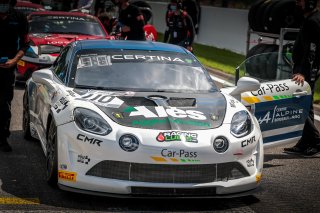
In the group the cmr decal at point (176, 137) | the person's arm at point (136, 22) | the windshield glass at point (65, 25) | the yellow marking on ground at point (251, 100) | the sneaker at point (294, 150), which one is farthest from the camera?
the windshield glass at point (65, 25)

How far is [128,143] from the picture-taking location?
6395mm

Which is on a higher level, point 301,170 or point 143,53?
point 143,53

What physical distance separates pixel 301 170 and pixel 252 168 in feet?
6.04

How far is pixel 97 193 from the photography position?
21.0 ft

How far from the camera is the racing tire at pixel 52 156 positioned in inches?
269

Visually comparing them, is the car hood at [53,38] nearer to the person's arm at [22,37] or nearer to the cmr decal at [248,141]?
the person's arm at [22,37]

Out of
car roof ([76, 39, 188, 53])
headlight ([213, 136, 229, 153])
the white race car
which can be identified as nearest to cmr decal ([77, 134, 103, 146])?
the white race car

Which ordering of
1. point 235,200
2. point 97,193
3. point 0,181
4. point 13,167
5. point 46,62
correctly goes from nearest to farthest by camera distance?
point 97,193 < point 235,200 < point 0,181 < point 13,167 < point 46,62

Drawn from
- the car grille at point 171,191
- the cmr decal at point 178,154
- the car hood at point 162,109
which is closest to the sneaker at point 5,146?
the car hood at point 162,109

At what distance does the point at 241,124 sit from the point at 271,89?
1.60 m

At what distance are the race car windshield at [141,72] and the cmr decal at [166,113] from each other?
0.65 m

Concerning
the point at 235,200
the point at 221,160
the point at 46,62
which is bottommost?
the point at 46,62

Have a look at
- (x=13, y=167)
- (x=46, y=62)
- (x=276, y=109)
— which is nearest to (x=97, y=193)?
(x=13, y=167)

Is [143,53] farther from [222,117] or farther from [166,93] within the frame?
[222,117]
